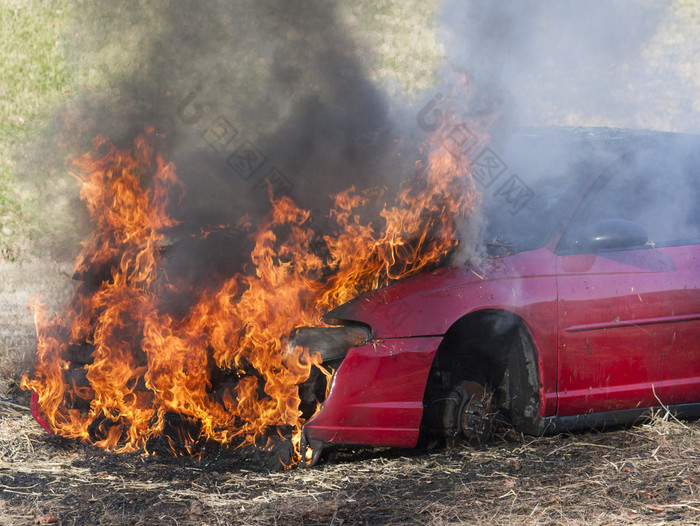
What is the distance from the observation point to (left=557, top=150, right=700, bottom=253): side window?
14.0 ft

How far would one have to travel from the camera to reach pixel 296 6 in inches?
269

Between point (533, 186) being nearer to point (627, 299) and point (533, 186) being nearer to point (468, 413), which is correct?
point (627, 299)

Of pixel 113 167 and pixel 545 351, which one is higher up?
pixel 113 167

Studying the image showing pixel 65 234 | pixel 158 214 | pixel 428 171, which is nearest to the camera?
pixel 428 171

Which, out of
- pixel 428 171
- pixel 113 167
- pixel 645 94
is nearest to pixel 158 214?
pixel 113 167

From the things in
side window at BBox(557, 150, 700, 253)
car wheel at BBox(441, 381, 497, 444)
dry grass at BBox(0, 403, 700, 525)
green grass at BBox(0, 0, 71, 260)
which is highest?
green grass at BBox(0, 0, 71, 260)

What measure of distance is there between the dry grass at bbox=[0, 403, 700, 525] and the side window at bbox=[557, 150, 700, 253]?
1287 millimetres

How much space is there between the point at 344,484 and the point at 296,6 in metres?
5.09

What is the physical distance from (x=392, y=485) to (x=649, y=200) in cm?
265

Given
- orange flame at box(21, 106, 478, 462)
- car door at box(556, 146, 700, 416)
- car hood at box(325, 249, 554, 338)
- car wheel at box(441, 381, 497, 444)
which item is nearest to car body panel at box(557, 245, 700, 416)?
car door at box(556, 146, 700, 416)

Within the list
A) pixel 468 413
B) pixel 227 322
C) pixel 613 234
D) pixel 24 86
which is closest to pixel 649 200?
pixel 613 234

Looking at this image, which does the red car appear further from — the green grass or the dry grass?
the green grass

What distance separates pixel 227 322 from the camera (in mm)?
3988

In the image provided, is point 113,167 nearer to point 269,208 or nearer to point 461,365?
point 269,208
